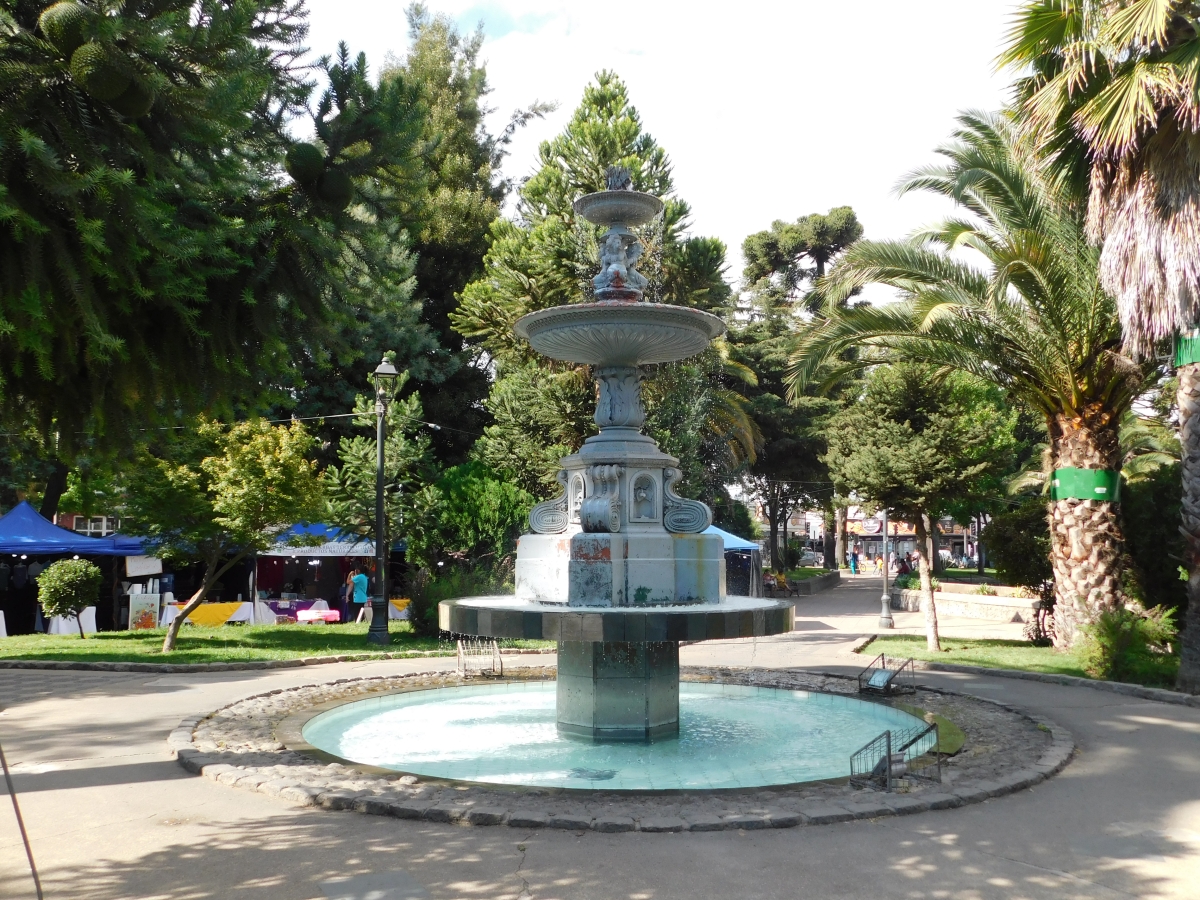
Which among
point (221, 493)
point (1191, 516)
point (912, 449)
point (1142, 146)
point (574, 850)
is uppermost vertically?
point (1142, 146)

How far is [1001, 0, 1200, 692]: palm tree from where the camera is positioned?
33.6 feet

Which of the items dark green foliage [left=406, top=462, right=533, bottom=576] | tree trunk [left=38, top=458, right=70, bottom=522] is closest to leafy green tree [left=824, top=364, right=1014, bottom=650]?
dark green foliage [left=406, top=462, right=533, bottom=576]

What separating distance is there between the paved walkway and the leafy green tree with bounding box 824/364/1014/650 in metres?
10.7

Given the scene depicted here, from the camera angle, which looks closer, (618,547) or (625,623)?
(625,623)

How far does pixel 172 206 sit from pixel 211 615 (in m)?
19.3

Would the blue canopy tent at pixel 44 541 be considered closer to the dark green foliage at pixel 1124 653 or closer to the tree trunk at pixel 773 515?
the dark green foliage at pixel 1124 653

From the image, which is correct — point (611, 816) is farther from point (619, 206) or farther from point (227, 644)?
point (227, 644)

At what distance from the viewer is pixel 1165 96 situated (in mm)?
10242

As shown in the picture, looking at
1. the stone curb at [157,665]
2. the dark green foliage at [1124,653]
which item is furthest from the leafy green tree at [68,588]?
the dark green foliage at [1124,653]

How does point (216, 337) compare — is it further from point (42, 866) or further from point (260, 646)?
point (260, 646)

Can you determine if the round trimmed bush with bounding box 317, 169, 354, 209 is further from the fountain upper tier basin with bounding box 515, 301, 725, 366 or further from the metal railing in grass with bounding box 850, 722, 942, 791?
the metal railing in grass with bounding box 850, 722, 942, 791

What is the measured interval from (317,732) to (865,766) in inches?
204

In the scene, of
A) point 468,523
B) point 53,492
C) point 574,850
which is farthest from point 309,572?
point 574,850

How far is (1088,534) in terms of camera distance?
551 inches
